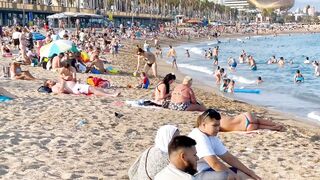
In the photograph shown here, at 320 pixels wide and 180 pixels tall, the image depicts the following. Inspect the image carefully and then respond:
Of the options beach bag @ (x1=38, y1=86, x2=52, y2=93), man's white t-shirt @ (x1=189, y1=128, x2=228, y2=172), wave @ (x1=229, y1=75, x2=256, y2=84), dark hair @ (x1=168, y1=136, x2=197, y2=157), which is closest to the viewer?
dark hair @ (x1=168, y1=136, x2=197, y2=157)

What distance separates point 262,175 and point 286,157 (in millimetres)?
1017

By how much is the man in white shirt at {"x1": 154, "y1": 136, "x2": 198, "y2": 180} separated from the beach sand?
2.39 m

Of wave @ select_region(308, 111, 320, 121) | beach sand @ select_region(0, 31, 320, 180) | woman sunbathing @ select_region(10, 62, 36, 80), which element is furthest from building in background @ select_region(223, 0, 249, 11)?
beach sand @ select_region(0, 31, 320, 180)

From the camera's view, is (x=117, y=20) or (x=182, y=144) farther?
(x=117, y=20)

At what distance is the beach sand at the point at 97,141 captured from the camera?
6.21 meters

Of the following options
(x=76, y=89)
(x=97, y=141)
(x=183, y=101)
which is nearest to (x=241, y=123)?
(x=183, y=101)

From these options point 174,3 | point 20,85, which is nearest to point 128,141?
point 20,85

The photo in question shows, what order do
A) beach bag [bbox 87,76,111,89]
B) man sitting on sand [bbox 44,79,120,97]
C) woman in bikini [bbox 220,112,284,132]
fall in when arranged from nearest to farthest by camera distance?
woman in bikini [bbox 220,112,284,132] → man sitting on sand [bbox 44,79,120,97] → beach bag [bbox 87,76,111,89]

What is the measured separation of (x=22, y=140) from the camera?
731 centimetres

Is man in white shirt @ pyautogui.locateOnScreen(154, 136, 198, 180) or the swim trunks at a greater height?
man in white shirt @ pyautogui.locateOnScreen(154, 136, 198, 180)

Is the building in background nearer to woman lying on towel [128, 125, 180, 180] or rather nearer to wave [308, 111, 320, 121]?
wave [308, 111, 320, 121]

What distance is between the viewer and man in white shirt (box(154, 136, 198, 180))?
11.5 ft

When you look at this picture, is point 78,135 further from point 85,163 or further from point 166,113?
point 166,113

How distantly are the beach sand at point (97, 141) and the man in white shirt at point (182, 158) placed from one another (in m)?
2.39
